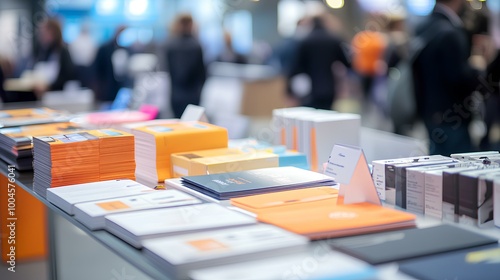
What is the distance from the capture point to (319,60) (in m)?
7.21

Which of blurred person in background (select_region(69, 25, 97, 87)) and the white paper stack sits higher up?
blurred person in background (select_region(69, 25, 97, 87))

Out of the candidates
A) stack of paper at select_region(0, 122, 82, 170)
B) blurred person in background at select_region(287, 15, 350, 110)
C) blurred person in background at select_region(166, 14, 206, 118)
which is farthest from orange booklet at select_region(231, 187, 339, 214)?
blurred person in background at select_region(166, 14, 206, 118)

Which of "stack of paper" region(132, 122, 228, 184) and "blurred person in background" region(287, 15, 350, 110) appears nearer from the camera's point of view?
"stack of paper" region(132, 122, 228, 184)

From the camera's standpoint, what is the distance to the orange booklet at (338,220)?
194 centimetres

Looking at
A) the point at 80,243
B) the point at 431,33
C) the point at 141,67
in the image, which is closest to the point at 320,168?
the point at 80,243

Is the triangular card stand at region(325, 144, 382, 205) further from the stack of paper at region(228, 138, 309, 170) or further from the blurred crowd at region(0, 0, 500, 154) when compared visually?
the blurred crowd at region(0, 0, 500, 154)

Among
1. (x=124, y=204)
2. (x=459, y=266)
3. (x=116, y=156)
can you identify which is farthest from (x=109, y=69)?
(x=459, y=266)

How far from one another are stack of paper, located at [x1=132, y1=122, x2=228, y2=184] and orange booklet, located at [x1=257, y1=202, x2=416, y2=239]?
0.85 metres

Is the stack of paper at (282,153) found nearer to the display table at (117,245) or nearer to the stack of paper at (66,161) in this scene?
the stack of paper at (66,161)

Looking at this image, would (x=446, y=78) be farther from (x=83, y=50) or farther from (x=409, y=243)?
(x=83, y=50)

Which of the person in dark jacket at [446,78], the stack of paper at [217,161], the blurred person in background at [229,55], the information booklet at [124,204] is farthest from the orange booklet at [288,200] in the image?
the blurred person in background at [229,55]

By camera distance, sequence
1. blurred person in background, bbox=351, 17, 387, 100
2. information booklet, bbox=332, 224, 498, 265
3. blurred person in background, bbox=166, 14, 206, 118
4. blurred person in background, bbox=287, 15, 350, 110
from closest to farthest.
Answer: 1. information booklet, bbox=332, 224, 498, 265
2. blurred person in background, bbox=287, 15, 350, 110
3. blurred person in background, bbox=166, 14, 206, 118
4. blurred person in background, bbox=351, 17, 387, 100

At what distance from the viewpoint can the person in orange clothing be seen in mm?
10972

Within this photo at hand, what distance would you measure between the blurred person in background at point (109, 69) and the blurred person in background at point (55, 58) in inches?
41.0
